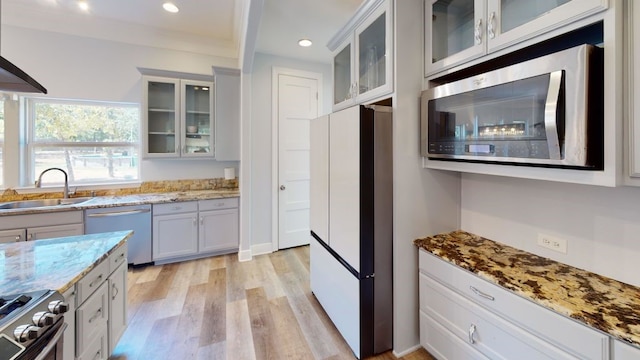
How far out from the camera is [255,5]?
2.00 meters

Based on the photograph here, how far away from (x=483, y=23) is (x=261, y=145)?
2815mm

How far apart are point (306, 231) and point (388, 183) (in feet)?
7.94

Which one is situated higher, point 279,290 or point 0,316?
point 0,316

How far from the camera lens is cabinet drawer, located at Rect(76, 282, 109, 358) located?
1.30 m

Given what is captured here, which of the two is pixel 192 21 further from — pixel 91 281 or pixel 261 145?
→ pixel 91 281

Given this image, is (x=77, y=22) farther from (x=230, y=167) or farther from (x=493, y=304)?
(x=493, y=304)

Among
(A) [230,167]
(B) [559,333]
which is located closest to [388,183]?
(B) [559,333]

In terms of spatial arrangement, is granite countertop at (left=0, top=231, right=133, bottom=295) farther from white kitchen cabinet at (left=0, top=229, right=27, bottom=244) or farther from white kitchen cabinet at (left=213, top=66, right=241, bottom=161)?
white kitchen cabinet at (left=213, top=66, right=241, bottom=161)

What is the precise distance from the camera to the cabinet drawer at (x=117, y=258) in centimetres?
163

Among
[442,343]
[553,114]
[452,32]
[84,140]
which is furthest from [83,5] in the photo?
[442,343]

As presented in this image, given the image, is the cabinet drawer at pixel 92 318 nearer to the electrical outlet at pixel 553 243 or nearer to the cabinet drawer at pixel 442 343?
the cabinet drawer at pixel 442 343

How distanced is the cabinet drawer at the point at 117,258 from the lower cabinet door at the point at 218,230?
5.12 feet

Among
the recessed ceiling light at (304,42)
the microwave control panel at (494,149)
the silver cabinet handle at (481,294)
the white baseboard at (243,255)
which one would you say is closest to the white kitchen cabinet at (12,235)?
the white baseboard at (243,255)

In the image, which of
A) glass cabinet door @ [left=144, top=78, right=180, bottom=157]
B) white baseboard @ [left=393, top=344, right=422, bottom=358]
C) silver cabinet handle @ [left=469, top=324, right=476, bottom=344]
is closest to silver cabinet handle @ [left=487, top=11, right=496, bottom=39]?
silver cabinet handle @ [left=469, top=324, right=476, bottom=344]
